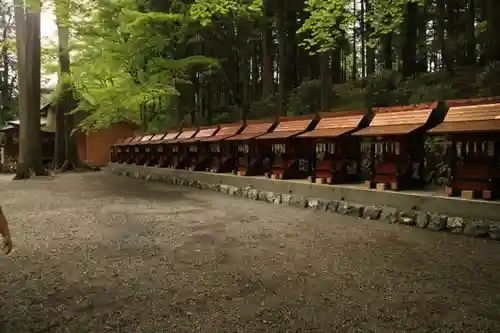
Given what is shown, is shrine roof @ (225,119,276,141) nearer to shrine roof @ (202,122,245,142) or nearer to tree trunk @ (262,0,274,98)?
shrine roof @ (202,122,245,142)

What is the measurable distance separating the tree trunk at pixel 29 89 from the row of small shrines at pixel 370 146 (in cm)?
758

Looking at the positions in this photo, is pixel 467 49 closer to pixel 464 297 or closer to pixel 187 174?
pixel 187 174

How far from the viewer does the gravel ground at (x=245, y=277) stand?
2.77 metres

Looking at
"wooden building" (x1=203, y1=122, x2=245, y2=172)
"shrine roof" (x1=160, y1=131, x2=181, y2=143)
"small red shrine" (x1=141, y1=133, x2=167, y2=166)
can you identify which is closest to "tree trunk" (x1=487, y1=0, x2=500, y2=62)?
"wooden building" (x1=203, y1=122, x2=245, y2=172)

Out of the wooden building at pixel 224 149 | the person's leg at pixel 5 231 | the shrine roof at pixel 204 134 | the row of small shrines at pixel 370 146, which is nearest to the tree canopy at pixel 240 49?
the shrine roof at pixel 204 134

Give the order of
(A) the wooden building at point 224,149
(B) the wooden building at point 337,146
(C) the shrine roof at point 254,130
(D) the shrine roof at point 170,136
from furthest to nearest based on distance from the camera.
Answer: (D) the shrine roof at point 170,136, (A) the wooden building at point 224,149, (C) the shrine roof at point 254,130, (B) the wooden building at point 337,146

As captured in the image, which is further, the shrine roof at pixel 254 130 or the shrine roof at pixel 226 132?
the shrine roof at pixel 226 132

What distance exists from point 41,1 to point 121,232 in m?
13.7

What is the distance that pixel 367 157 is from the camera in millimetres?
9148

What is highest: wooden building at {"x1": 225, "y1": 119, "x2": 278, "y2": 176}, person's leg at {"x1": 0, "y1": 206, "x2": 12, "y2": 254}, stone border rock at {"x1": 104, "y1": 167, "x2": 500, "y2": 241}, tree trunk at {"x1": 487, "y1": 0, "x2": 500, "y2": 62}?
tree trunk at {"x1": 487, "y1": 0, "x2": 500, "y2": 62}

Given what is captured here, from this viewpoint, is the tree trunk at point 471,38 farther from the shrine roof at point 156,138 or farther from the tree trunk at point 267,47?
the shrine roof at point 156,138

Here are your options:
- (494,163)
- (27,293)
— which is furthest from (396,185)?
(27,293)

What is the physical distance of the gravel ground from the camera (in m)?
2.77

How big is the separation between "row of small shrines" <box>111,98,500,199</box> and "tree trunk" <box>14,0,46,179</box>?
24.9 feet
